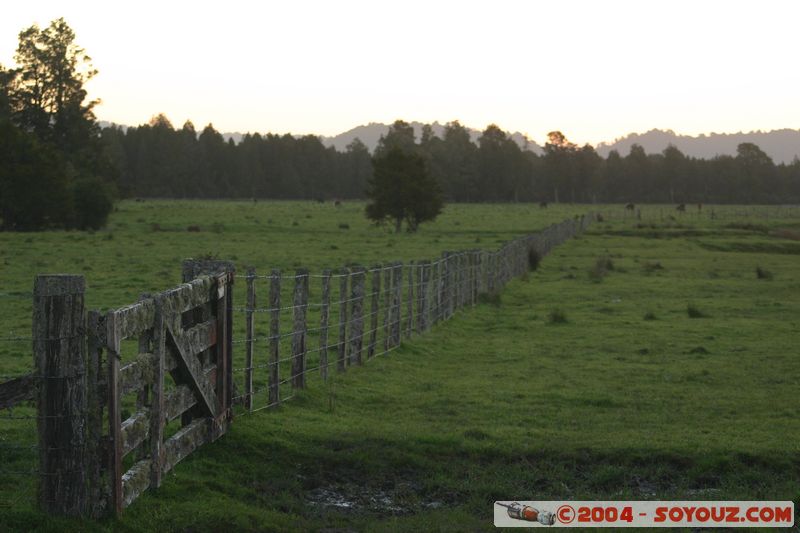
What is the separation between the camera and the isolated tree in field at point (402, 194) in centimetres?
6631

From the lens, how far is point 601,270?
1511 inches

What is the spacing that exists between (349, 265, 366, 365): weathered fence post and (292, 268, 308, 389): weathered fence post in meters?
2.52

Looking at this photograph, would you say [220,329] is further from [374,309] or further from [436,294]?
[436,294]

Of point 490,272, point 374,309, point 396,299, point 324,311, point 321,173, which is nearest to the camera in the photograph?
point 324,311

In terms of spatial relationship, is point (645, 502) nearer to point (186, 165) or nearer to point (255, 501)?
point (255, 501)

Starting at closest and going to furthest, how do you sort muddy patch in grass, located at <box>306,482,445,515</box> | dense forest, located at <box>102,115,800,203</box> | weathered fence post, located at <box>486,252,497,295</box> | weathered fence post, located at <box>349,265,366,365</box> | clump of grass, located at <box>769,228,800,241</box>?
muddy patch in grass, located at <box>306,482,445,515</box> < weathered fence post, located at <box>349,265,366,365</box> < weathered fence post, located at <box>486,252,497,295</box> < clump of grass, located at <box>769,228,800,241</box> < dense forest, located at <box>102,115,800,203</box>

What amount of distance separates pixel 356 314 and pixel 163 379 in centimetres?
779

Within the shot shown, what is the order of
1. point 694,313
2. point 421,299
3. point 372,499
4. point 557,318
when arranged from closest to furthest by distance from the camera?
point 372,499 → point 421,299 → point 557,318 → point 694,313

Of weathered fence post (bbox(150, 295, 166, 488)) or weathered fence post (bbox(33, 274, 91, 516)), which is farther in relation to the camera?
weathered fence post (bbox(150, 295, 166, 488))

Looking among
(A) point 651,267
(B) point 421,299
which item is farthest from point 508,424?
(A) point 651,267

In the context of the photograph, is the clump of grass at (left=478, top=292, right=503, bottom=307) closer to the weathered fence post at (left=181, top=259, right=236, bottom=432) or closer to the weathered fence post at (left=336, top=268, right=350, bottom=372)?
the weathered fence post at (left=336, top=268, right=350, bottom=372)

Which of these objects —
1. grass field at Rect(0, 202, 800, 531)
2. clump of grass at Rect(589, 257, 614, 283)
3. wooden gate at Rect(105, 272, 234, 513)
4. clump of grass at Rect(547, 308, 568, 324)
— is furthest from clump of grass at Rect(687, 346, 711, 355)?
clump of grass at Rect(589, 257, 614, 283)

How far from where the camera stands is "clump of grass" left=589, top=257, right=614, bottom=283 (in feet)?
119

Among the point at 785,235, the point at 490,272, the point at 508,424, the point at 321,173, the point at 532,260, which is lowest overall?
the point at 508,424
